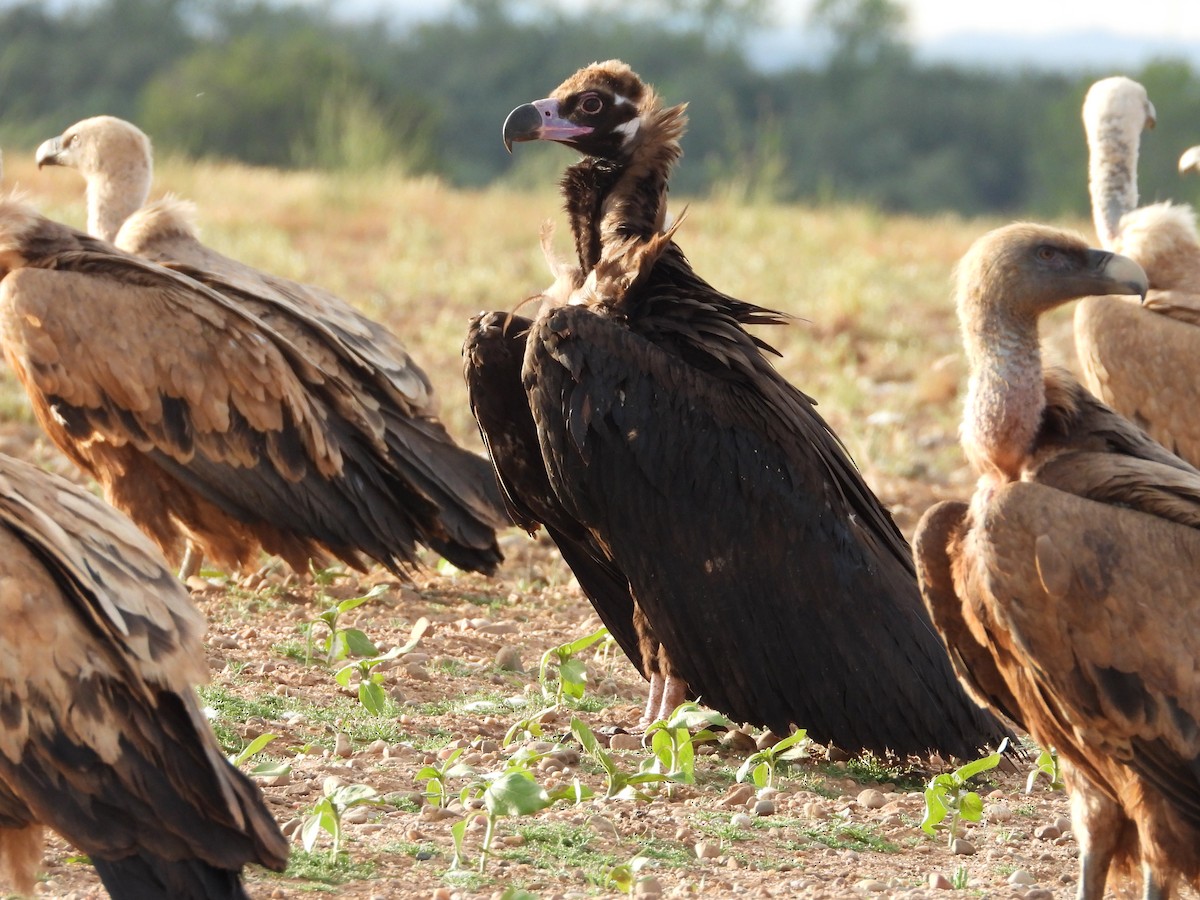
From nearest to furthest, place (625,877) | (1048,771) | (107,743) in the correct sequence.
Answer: (107,743) < (625,877) < (1048,771)

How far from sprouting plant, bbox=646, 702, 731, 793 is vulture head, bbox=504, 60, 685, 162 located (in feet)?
5.84

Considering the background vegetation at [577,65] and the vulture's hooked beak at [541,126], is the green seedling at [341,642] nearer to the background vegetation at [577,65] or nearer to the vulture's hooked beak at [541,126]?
the vulture's hooked beak at [541,126]

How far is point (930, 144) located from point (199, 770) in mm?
59743

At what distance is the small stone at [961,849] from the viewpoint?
13.9 ft

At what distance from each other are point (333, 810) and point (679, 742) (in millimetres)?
1016

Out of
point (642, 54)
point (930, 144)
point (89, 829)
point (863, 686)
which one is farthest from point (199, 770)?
point (642, 54)

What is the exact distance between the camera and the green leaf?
386cm

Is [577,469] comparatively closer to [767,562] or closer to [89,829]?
[767,562]

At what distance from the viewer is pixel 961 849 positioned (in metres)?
4.25

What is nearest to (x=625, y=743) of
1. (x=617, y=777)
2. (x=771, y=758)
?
(x=771, y=758)

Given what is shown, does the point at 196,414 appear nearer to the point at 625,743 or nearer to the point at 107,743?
the point at 625,743


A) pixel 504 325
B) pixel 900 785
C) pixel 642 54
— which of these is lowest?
pixel 900 785

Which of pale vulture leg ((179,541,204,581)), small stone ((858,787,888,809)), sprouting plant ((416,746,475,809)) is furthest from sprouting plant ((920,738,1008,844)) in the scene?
pale vulture leg ((179,541,204,581))

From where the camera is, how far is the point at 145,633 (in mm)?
3562
